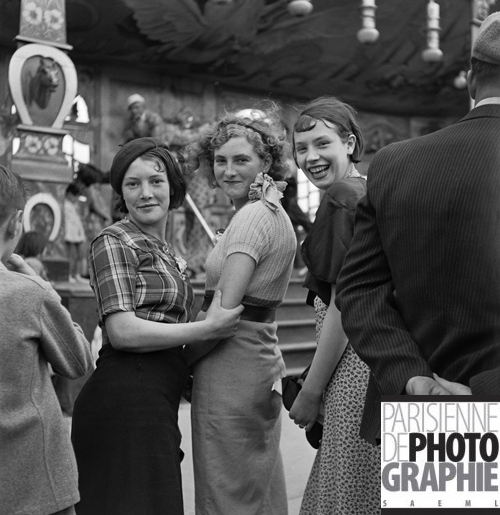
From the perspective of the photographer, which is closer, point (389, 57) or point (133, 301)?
point (133, 301)

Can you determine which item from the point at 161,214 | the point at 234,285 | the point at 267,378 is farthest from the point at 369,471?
the point at 161,214

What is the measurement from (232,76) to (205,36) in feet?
4.27

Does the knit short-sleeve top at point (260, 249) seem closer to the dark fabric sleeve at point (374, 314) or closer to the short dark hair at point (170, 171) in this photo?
the short dark hair at point (170, 171)

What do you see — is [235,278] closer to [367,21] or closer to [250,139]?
[250,139]

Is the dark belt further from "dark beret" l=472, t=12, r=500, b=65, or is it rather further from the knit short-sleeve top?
"dark beret" l=472, t=12, r=500, b=65

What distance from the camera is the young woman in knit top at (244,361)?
234 cm

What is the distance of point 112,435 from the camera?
2.24 m

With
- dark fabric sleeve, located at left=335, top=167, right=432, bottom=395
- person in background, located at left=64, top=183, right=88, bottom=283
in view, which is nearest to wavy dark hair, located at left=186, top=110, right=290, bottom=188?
dark fabric sleeve, located at left=335, top=167, right=432, bottom=395

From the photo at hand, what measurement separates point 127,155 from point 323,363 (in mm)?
912

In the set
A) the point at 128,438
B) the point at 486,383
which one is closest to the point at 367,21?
the point at 128,438

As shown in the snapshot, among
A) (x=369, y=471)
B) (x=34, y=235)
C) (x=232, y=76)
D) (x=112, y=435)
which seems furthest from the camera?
(x=232, y=76)

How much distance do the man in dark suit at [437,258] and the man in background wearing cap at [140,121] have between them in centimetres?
962

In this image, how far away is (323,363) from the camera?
2.16 metres

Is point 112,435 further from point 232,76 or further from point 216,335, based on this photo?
point 232,76
